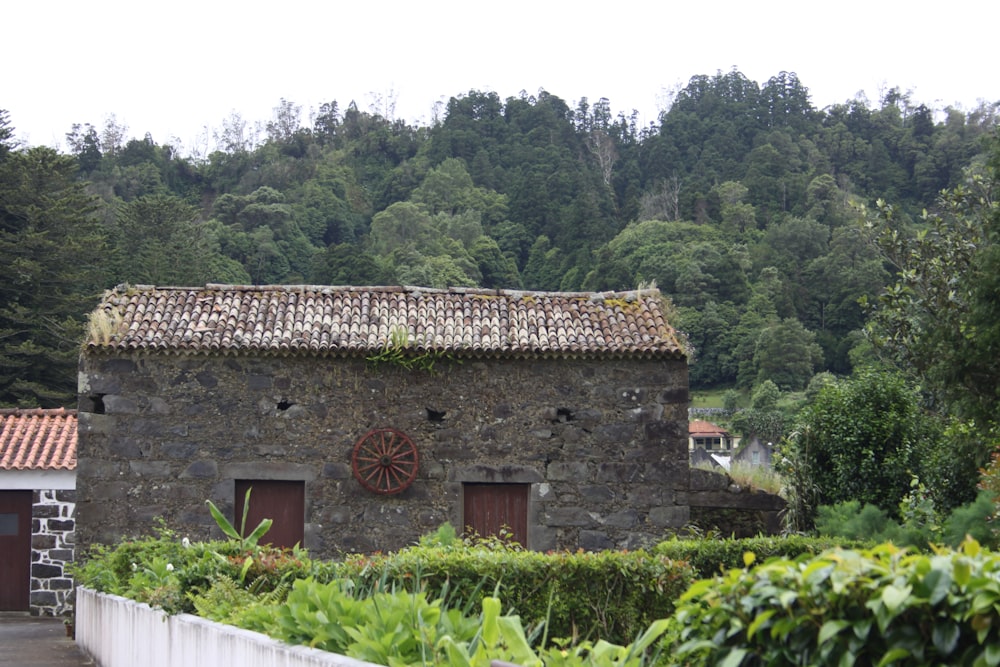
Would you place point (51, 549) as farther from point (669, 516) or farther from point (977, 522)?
point (977, 522)

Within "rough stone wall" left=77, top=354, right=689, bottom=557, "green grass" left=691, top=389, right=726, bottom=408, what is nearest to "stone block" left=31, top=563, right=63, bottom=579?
"rough stone wall" left=77, top=354, right=689, bottom=557

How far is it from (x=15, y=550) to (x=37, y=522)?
32.7 inches

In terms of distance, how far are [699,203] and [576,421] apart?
67857 mm

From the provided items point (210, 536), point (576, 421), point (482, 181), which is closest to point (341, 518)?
point (210, 536)

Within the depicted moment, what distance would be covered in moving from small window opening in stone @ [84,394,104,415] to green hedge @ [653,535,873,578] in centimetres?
742

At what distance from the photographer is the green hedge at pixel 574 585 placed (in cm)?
998

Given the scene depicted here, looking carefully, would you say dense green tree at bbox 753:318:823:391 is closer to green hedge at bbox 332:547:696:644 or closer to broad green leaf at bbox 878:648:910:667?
green hedge at bbox 332:547:696:644

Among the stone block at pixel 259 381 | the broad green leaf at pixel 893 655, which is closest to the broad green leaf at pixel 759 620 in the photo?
the broad green leaf at pixel 893 655

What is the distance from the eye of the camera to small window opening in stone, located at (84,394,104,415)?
1560 cm

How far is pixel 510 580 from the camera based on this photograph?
33.0 ft

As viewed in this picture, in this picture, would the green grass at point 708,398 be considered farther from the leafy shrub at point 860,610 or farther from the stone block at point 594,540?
the leafy shrub at point 860,610

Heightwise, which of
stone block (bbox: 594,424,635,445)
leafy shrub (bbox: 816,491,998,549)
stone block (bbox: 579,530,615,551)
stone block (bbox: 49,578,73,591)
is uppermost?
stone block (bbox: 594,424,635,445)

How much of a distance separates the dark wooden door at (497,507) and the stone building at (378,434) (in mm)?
18

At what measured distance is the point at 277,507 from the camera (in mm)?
15617
